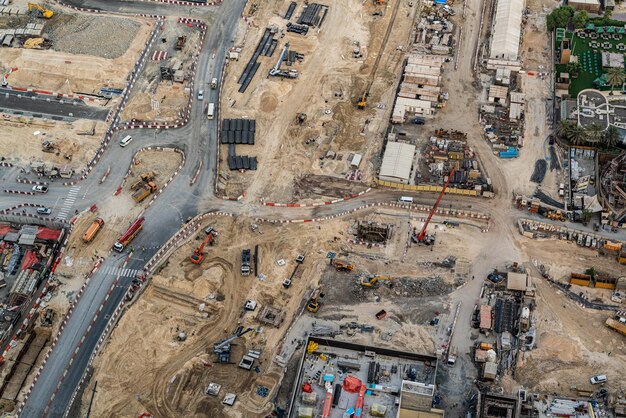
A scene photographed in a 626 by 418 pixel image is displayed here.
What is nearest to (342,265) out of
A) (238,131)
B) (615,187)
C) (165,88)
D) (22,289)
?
(238,131)

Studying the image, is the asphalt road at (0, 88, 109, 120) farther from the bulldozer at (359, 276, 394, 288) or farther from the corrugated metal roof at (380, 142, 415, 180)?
the bulldozer at (359, 276, 394, 288)

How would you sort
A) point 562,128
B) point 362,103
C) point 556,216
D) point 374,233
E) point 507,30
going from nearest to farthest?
1. point 374,233
2. point 556,216
3. point 562,128
4. point 362,103
5. point 507,30

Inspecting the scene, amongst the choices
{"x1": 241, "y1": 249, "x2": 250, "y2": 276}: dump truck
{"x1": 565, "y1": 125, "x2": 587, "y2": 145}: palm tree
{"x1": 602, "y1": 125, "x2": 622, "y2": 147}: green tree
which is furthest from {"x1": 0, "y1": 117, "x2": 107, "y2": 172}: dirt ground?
{"x1": 602, "y1": 125, "x2": 622, "y2": 147}: green tree

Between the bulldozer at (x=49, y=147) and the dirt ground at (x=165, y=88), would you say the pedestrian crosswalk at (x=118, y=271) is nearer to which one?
the bulldozer at (x=49, y=147)

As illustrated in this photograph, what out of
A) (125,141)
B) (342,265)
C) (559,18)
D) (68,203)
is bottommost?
(342,265)

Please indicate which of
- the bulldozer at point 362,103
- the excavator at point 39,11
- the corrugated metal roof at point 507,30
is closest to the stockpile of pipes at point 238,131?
the bulldozer at point 362,103

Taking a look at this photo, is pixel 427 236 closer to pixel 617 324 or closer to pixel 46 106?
pixel 617 324

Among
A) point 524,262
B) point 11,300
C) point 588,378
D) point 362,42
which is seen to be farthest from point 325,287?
point 362,42

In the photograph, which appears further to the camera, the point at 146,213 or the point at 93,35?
the point at 93,35
